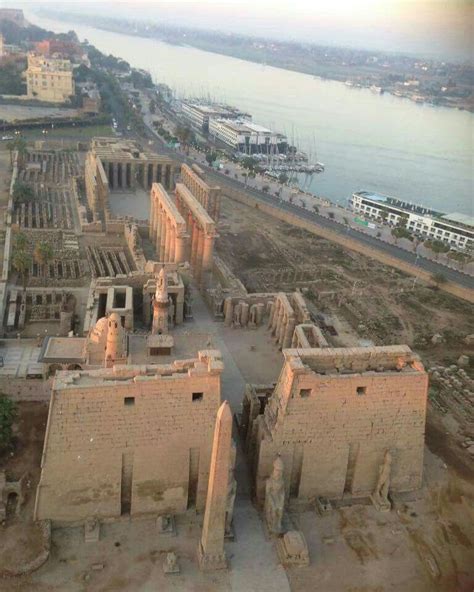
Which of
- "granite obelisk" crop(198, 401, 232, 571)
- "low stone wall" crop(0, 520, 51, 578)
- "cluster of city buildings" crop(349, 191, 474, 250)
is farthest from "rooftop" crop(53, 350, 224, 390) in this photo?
"cluster of city buildings" crop(349, 191, 474, 250)

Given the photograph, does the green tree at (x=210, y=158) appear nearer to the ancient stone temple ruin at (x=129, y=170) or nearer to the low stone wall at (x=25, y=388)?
the ancient stone temple ruin at (x=129, y=170)

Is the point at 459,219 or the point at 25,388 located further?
the point at 459,219

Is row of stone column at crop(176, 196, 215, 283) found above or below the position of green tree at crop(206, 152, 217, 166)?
above

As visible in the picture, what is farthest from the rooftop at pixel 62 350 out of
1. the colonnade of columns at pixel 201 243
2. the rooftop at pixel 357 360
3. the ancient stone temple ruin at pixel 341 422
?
the colonnade of columns at pixel 201 243

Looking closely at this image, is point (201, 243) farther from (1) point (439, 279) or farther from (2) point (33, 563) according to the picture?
(2) point (33, 563)

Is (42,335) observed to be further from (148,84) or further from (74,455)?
(148,84)

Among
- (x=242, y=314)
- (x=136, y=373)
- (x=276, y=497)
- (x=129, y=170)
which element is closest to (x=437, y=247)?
(x=242, y=314)

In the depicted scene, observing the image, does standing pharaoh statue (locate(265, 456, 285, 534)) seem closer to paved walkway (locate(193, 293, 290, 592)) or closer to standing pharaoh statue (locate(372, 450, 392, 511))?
paved walkway (locate(193, 293, 290, 592))
